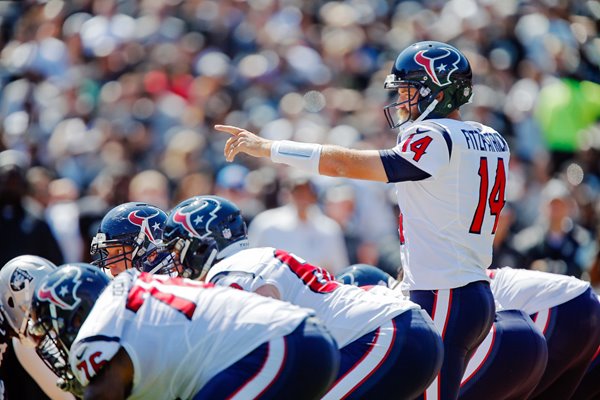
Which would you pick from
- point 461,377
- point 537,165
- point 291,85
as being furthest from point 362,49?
point 461,377

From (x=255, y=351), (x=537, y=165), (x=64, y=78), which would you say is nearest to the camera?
(x=255, y=351)

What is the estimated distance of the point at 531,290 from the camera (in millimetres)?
7027

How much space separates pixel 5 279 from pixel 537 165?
8.46m

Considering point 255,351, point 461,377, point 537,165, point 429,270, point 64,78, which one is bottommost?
point 537,165

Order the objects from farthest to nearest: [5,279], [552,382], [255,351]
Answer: [552,382], [5,279], [255,351]

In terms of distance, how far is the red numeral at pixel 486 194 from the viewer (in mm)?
6117

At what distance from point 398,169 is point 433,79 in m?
0.66

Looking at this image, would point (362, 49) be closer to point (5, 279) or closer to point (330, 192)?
point (330, 192)

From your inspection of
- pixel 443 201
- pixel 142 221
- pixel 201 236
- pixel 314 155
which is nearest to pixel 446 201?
pixel 443 201

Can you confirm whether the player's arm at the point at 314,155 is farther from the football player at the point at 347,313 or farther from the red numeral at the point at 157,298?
the red numeral at the point at 157,298

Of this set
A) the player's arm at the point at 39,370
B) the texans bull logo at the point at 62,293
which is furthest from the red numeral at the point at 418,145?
the player's arm at the point at 39,370

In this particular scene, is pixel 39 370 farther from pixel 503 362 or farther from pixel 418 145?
pixel 503 362

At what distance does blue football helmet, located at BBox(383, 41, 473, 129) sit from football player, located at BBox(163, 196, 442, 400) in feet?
3.84

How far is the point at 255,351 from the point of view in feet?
16.1
